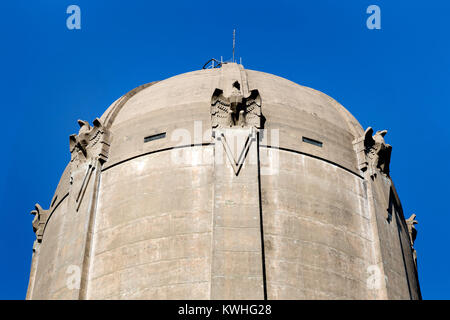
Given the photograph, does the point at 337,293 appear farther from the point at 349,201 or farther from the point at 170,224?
the point at 170,224

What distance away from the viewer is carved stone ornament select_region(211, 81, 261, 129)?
3625 cm

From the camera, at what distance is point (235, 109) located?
3625 cm

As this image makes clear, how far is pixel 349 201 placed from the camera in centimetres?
3556

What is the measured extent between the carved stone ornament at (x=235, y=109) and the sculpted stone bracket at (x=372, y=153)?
5.54 metres

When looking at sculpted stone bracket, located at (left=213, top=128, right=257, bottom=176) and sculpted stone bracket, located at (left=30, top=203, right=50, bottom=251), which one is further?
sculpted stone bracket, located at (left=30, top=203, right=50, bottom=251)

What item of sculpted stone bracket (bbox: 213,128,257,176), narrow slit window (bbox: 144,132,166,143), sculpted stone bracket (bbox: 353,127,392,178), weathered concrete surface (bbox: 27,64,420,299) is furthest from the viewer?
sculpted stone bracket (bbox: 353,127,392,178)

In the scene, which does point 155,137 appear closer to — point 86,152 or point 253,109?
point 86,152

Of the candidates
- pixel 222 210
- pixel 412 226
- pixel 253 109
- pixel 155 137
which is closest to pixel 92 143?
pixel 155 137

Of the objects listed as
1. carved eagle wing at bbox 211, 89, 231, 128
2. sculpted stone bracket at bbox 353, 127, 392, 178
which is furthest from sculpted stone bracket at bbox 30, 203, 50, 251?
sculpted stone bracket at bbox 353, 127, 392, 178

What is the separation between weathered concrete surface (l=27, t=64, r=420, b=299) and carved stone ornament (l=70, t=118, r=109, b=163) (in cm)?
7

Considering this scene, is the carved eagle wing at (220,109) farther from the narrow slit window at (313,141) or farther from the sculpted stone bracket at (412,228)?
the sculpted stone bracket at (412,228)

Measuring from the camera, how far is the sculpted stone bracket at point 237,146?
3419cm

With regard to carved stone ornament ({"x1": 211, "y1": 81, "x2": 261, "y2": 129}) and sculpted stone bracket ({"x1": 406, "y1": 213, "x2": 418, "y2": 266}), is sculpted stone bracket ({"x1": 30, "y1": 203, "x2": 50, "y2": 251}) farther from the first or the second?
sculpted stone bracket ({"x1": 406, "y1": 213, "x2": 418, "y2": 266})

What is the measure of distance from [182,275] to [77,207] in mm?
7474
